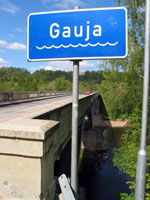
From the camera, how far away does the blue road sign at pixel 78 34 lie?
2.43m

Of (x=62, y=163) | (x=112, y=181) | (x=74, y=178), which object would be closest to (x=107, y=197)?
(x=112, y=181)

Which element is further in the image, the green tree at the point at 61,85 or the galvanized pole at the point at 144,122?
the green tree at the point at 61,85

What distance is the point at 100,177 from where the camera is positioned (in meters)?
23.0

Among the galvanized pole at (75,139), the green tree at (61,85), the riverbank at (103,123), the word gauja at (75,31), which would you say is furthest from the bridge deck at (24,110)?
the green tree at (61,85)

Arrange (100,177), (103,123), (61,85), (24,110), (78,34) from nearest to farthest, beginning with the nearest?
(78,34) → (24,110) → (100,177) → (103,123) → (61,85)

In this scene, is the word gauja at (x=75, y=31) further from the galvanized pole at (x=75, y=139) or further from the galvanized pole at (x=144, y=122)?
the galvanized pole at (x=144, y=122)

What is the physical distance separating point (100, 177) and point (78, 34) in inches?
918

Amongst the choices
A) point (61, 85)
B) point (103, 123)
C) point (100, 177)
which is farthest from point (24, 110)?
point (61, 85)

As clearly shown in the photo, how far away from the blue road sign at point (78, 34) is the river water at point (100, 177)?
61.6ft

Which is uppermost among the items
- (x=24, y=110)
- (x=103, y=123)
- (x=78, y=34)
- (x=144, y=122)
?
(x=78, y=34)

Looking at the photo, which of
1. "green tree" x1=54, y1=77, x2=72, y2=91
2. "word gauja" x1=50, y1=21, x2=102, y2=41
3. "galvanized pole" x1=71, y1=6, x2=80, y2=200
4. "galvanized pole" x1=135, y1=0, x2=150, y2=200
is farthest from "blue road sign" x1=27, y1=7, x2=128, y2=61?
"green tree" x1=54, y1=77, x2=72, y2=91

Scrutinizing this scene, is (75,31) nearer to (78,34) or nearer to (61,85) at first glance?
(78,34)

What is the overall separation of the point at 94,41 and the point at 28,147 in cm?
164

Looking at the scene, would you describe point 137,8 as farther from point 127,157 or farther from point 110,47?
point 110,47
